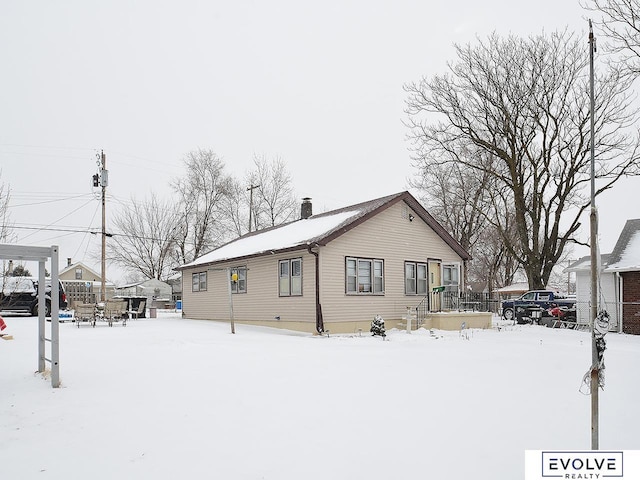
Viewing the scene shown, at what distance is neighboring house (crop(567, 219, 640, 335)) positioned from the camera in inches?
808

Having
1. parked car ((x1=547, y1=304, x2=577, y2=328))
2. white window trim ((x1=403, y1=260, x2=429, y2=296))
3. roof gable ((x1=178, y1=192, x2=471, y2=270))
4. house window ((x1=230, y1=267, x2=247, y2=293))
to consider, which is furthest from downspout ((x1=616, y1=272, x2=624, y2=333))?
house window ((x1=230, y1=267, x2=247, y2=293))

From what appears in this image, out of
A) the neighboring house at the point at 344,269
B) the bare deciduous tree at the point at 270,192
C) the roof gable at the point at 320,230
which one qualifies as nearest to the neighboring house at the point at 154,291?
the bare deciduous tree at the point at 270,192

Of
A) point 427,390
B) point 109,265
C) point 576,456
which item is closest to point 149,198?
point 109,265

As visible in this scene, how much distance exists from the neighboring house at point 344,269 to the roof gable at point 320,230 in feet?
0.14

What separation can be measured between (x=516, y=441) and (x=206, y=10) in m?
30.2

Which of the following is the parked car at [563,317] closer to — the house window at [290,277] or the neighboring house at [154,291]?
the house window at [290,277]

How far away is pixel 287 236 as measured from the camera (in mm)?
20359

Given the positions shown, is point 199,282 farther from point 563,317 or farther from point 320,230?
point 563,317

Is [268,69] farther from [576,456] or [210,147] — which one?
[576,456]

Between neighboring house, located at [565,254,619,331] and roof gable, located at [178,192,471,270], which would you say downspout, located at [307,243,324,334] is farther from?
neighboring house, located at [565,254,619,331]

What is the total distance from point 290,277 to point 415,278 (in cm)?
538

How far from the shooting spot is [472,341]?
1502 cm

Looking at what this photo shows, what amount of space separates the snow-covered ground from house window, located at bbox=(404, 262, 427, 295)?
899 centimetres

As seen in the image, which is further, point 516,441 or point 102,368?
point 102,368
